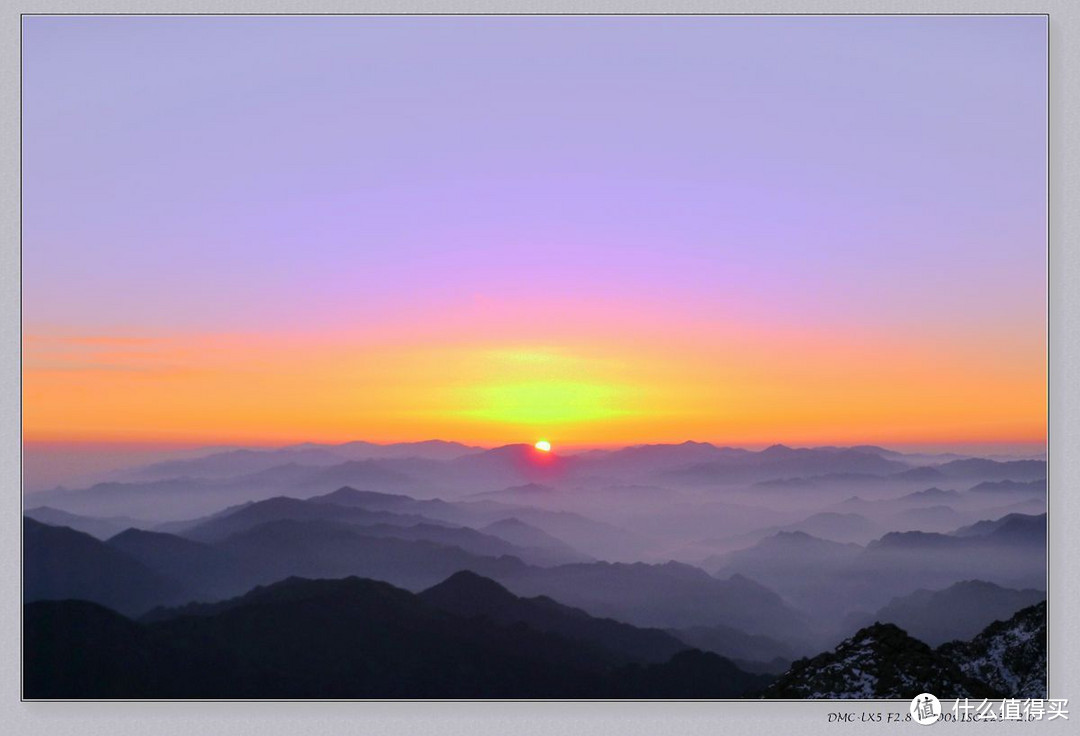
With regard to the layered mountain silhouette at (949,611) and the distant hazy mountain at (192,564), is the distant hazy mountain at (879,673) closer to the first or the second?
the layered mountain silhouette at (949,611)

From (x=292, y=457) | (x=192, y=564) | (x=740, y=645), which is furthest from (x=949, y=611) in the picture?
(x=192, y=564)

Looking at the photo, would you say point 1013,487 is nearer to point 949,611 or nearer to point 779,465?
point 949,611

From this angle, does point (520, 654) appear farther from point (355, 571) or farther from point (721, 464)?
point (721, 464)

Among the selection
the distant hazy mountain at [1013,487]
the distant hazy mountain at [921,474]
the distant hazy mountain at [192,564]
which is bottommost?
the distant hazy mountain at [192,564]
